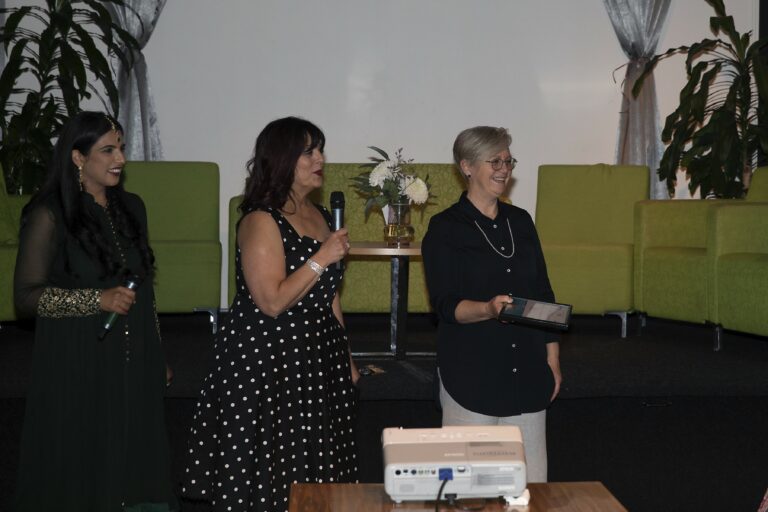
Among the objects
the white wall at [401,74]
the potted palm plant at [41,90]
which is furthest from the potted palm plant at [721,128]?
the potted palm plant at [41,90]

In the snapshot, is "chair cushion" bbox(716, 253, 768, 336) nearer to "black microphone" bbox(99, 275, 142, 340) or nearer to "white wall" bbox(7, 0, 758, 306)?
"white wall" bbox(7, 0, 758, 306)

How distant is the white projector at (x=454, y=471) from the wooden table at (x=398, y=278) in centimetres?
248

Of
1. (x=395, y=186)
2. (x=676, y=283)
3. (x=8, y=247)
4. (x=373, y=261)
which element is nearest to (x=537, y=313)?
(x=395, y=186)

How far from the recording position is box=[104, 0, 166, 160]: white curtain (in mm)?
6922

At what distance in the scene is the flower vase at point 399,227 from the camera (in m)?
4.52

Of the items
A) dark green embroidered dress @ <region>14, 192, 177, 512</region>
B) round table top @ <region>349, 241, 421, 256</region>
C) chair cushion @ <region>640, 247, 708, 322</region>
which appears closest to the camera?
dark green embroidered dress @ <region>14, 192, 177, 512</region>

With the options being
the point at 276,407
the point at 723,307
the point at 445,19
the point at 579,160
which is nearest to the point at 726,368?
the point at 723,307

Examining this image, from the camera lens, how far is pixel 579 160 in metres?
7.32

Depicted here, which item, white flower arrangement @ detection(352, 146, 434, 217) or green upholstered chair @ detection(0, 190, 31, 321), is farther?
green upholstered chair @ detection(0, 190, 31, 321)

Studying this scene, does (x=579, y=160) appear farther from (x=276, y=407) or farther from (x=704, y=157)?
(x=276, y=407)

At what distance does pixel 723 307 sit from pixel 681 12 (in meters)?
3.26

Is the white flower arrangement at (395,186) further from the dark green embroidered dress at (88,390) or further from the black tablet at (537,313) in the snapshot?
the black tablet at (537,313)

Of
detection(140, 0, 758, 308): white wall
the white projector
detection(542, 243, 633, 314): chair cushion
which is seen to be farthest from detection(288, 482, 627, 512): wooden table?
detection(140, 0, 758, 308): white wall

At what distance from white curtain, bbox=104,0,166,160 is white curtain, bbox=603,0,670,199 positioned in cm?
333
